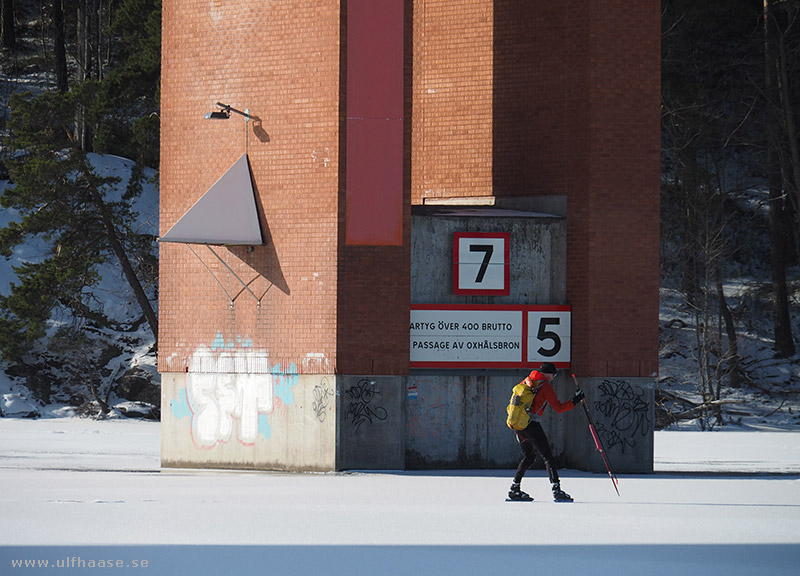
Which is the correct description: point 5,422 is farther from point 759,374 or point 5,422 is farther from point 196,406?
point 759,374

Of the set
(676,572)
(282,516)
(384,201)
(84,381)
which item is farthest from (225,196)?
(84,381)

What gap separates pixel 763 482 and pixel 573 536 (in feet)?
23.9

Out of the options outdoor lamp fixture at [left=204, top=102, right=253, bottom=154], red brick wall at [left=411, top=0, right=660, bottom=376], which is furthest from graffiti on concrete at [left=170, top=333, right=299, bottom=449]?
red brick wall at [left=411, top=0, right=660, bottom=376]

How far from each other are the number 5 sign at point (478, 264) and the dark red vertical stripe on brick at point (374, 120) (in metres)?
1.29

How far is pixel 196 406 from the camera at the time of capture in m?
18.4

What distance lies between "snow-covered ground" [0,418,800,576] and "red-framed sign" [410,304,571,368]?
1960 mm

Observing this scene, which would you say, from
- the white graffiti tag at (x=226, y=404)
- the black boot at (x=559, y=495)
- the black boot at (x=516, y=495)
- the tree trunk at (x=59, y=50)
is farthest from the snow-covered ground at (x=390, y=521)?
the tree trunk at (x=59, y=50)

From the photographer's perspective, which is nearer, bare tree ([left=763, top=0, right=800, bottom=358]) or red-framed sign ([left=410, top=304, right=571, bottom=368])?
red-framed sign ([left=410, top=304, right=571, bottom=368])

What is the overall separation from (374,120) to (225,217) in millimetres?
3001

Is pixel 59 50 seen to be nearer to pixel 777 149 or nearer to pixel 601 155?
pixel 777 149

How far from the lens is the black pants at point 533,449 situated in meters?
13.5

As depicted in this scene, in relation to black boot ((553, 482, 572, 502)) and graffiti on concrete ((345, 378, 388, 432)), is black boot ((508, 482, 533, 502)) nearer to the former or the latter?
black boot ((553, 482, 572, 502))

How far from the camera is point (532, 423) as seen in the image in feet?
45.2

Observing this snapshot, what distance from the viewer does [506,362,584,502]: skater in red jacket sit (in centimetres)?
1357
